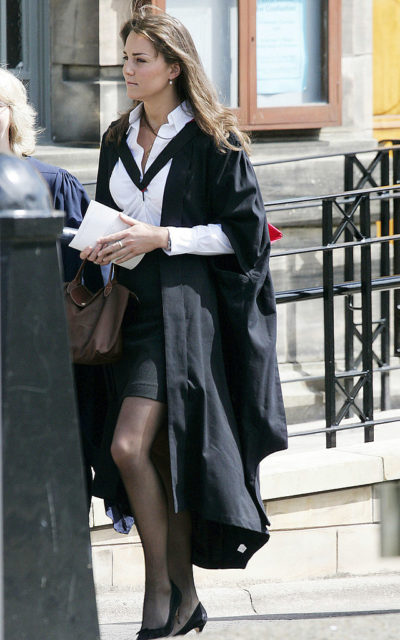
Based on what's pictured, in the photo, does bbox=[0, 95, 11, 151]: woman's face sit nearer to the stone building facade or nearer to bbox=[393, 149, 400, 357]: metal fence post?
the stone building facade

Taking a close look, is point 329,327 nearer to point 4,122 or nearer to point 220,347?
point 220,347

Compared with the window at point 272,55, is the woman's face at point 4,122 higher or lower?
lower

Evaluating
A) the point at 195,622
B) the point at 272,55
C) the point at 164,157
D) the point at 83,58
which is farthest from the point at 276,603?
the point at 272,55

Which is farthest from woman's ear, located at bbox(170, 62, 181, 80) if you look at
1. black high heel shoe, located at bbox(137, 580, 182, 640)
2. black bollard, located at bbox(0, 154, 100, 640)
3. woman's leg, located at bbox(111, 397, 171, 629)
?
black high heel shoe, located at bbox(137, 580, 182, 640)

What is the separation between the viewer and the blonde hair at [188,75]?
12.3 ft

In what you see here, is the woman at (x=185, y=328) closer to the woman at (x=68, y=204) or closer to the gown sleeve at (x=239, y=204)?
the gown sleeve at (x=239, y=204)

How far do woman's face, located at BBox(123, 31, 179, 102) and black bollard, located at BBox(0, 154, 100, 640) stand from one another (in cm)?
124

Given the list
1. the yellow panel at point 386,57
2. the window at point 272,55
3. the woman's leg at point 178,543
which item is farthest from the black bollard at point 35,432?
the yellow panel at point 386,57

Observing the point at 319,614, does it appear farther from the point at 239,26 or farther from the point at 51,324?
the point at 239,26

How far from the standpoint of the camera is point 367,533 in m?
5.41

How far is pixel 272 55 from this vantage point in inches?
298

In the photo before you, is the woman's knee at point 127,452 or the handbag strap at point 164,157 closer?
the woman's knee at point 127,452

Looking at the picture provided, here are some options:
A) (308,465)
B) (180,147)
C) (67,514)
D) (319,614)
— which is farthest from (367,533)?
(67,514)

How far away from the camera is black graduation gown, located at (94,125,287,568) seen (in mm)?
3715
